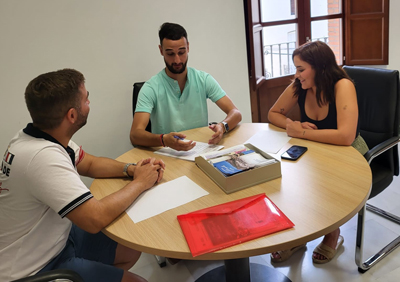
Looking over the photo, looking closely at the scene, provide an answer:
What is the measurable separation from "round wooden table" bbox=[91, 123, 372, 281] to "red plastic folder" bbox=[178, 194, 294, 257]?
20 mm

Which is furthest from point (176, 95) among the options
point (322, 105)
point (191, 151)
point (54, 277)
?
point (54, 277)

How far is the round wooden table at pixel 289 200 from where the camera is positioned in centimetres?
102

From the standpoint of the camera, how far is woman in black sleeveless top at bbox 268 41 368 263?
1696 millimetres

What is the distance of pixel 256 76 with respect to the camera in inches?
131

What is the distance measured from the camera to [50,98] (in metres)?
1.20

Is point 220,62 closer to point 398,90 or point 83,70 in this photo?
point 83,70

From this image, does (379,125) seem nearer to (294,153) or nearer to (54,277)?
(294,153)

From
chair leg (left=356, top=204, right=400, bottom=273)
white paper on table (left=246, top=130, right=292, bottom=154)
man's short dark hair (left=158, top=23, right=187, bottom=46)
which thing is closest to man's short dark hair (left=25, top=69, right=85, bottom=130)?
white paper on table (left=246, top=130, right=292, bottom=154)

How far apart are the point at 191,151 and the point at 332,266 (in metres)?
0.99

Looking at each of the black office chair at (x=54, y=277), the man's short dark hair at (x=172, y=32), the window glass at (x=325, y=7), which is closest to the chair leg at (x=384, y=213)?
the man's short dark hair at (x=172, y=32)

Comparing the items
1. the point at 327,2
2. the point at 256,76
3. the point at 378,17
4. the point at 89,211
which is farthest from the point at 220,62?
the point at 89,211

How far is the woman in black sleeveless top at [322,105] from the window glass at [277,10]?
6.09 feet

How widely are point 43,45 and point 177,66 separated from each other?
3.15 feet

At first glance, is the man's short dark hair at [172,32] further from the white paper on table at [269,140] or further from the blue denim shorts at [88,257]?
the blue denim shorts at [88,257]
